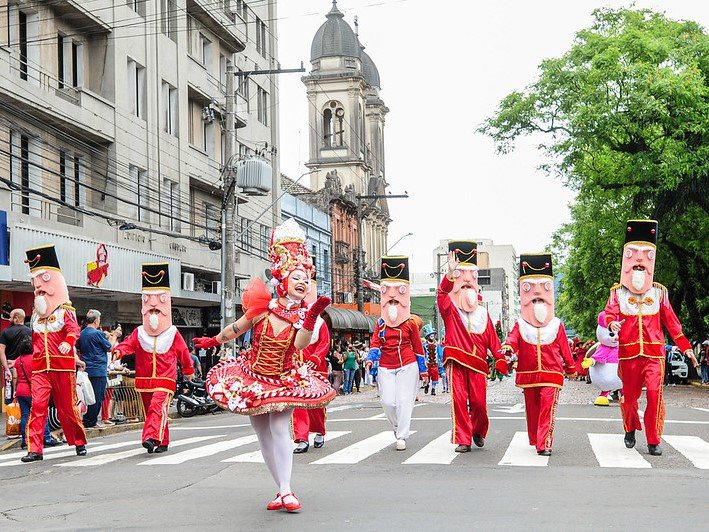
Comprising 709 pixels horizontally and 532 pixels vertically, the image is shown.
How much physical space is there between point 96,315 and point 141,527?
9221 mm

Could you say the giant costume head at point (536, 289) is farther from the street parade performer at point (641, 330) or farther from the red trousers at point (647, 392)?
the red trousers at point (647, 392)

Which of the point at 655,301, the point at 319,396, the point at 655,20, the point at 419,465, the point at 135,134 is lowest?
the point at 419,465

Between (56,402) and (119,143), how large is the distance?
17.8 metres

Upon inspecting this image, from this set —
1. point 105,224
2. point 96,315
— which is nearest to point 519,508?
point 96,315

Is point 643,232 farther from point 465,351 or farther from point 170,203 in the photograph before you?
point 170,203

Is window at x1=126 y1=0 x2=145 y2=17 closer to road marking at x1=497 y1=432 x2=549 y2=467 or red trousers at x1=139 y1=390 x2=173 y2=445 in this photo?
red trousers at x1=139 y1=390 x2=173 y2=445

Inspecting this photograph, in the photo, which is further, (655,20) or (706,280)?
(706,280)

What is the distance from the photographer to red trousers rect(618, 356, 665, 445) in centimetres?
1241

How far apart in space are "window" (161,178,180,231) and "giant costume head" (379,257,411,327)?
773 inches

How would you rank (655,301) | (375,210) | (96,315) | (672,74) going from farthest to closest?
(375,210) < (672,74) < (96,315) < (655,301)

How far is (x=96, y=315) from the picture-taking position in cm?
1672

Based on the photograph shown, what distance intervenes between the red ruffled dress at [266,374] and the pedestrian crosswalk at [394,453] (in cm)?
311

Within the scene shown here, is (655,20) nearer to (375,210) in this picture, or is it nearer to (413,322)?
(413,322)

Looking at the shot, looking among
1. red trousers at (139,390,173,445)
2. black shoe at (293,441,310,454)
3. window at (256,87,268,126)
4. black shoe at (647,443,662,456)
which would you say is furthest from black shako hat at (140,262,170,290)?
window at (256,87,268,126)
